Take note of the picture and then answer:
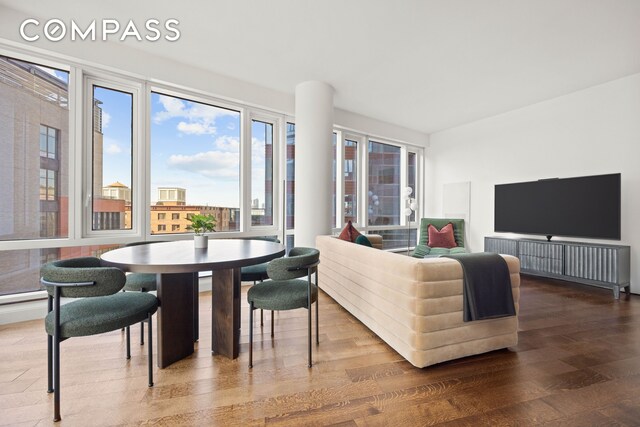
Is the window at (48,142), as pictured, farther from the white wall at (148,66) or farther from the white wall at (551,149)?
the white wall at (551,149)

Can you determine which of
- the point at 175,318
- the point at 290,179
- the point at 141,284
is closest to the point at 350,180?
the point at 290,179

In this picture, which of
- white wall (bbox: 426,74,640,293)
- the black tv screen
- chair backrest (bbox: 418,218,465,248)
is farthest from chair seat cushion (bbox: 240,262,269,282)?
white wall (bbox: 426,74,640,293)

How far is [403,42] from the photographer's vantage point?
10.3 feet

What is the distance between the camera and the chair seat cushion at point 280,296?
2.01 m

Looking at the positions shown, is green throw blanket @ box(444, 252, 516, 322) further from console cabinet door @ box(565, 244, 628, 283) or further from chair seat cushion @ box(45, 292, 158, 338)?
console cabinet door @ box(565, 244, 628, 283)

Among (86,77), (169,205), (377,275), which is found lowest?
(377,275)

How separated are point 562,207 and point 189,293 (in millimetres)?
5218

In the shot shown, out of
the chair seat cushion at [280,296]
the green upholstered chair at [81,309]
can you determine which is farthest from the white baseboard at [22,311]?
the chair seat cushion at [280,296]

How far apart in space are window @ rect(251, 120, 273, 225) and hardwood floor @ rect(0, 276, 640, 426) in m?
2.23

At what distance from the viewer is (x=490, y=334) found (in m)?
2.18

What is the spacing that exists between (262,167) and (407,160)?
3.81 m

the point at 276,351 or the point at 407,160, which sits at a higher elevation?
the point at 407,160

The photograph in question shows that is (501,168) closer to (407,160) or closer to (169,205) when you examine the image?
(407,160)

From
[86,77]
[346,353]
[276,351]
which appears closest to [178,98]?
[86,77]
